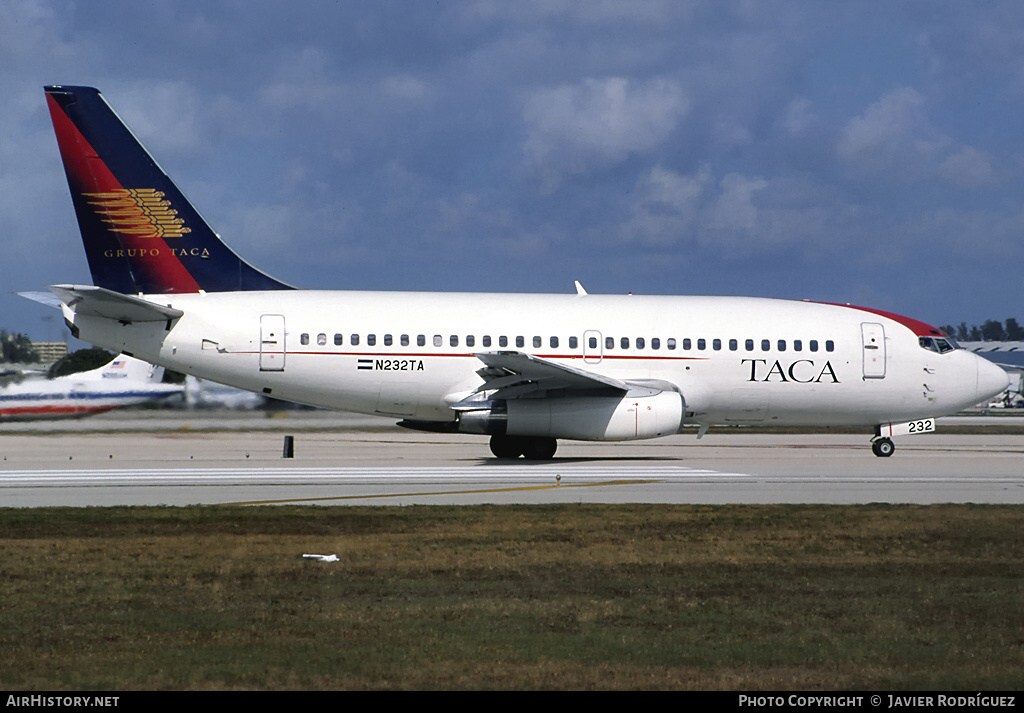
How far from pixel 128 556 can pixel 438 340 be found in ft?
43.8

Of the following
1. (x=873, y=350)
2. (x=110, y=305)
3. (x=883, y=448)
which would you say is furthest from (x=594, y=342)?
(x=110, y=305)

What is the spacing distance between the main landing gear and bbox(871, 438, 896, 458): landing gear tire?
815 cm

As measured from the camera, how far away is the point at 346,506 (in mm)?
15352

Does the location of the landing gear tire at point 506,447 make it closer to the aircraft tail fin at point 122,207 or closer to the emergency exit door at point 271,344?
the emergency exit door at point 271,344

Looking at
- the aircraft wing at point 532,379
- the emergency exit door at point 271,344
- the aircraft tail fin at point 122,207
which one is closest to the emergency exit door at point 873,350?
the aircraft wing at point 532,379

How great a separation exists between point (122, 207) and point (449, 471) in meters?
9.35

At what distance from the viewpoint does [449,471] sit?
21719 mm

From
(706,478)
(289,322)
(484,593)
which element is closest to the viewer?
(484,593)

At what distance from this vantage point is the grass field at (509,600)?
681cm

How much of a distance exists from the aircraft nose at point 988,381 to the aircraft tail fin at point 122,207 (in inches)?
737

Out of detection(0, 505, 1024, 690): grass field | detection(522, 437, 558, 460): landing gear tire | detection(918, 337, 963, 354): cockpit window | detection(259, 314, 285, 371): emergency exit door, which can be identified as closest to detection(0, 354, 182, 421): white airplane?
detection(259, 314, 285, 371): emergency exit door

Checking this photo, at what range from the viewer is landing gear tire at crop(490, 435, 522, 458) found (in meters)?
24.7
